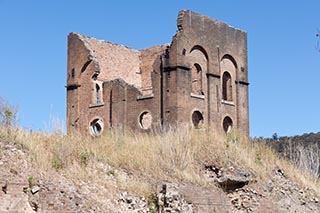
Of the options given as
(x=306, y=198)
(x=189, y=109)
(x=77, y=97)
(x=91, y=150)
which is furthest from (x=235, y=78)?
(x=91, y=150)

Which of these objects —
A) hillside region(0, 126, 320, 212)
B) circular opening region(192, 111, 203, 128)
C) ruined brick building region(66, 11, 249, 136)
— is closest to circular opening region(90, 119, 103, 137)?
ruined brick building region(66, 11, 249, 136)

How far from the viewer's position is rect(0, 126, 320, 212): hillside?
11.5 metres

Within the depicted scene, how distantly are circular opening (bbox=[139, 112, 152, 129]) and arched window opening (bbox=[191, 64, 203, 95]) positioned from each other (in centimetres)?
259

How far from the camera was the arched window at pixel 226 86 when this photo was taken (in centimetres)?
3297

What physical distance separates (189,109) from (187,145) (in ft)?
45.5

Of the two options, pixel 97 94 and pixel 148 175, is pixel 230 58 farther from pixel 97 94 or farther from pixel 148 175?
pixel 148 175

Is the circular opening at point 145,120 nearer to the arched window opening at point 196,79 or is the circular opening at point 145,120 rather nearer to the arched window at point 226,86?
the arched window opening at point 196,79

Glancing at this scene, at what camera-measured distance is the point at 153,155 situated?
14953 millimetres

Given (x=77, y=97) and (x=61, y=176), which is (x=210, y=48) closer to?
(x=77, y=97)

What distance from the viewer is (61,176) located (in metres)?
Result: 12.1

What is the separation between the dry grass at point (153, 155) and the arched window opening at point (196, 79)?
1294 cm

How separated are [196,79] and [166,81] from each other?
2.45m

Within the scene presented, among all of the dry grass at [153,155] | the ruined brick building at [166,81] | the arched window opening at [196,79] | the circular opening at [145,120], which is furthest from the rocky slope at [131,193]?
the arched window opening at [196,79]

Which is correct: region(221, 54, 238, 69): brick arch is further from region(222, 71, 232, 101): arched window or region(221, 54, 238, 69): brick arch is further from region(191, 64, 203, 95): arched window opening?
region(191, 64, 203, 95): arched window opening
